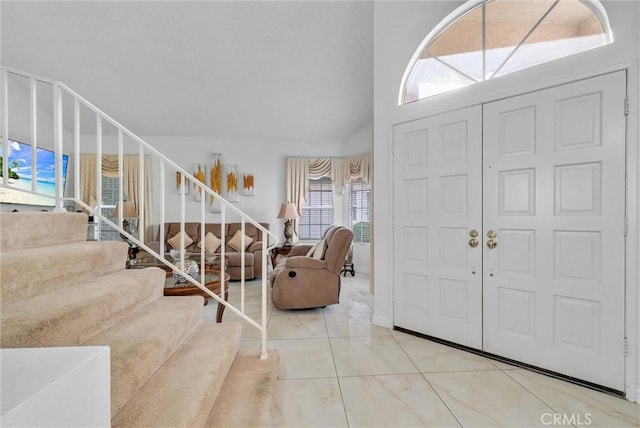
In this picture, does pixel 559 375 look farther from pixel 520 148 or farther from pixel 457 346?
pixel 520 148

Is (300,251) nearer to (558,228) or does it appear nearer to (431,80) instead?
(431,80)

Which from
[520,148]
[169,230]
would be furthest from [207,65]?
[520,148]

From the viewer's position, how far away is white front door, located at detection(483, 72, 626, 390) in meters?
1.90

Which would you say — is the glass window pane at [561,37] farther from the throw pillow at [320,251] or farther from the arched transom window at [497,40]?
the throw pillow at [320,251]

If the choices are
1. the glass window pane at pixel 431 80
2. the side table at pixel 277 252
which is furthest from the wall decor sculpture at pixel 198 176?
the glass window pane at pixel 431 80

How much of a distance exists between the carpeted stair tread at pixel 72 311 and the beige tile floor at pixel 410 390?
1.06 metres

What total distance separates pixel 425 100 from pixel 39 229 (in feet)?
10.1

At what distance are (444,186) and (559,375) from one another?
161 centimetres

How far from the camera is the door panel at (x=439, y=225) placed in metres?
2.47

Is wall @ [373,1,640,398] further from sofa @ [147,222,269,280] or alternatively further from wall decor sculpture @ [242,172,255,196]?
wall decor sculpture @ [242,172,255,196]

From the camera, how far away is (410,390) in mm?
1932

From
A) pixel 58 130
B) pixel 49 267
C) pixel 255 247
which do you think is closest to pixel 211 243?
pixel 255 247

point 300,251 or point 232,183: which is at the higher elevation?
point 232,183
